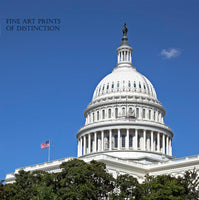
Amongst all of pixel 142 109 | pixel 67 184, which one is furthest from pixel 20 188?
pixel 142 109

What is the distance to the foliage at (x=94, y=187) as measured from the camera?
270ft

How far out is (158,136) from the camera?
132250 mm

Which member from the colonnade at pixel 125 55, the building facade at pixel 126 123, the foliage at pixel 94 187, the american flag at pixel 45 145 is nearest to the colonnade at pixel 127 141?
the building facade at pixel 126 123

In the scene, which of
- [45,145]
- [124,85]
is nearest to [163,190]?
[45,145]

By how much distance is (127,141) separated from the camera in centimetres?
12862

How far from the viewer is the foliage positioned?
82.3 meters

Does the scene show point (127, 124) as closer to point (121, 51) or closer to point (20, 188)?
point (121, 51)

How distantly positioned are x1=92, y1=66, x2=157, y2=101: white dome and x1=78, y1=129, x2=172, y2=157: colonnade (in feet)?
35.7

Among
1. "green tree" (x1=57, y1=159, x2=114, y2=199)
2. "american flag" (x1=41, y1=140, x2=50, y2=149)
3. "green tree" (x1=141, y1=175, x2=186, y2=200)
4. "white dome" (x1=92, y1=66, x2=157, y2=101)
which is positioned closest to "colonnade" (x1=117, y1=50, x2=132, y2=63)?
"white dome" (x1=92, y1=66, x2=157, y2=101)

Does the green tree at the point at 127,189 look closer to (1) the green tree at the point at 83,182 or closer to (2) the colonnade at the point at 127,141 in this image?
(1) the green tree at the point at 83,182

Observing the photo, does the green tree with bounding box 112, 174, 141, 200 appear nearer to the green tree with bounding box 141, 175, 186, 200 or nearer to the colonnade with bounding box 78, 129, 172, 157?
the green tree with bounding box 141, 175, 186, 200

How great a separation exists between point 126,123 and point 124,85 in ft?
41.8

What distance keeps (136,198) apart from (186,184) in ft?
28.8

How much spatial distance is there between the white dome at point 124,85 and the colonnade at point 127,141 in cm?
1088
